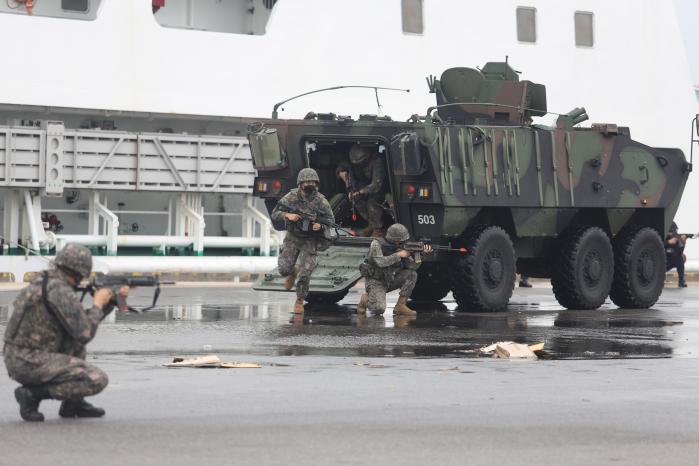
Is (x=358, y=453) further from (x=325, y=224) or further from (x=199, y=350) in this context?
(x=325, y=224)

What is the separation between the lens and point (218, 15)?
97.5 ft

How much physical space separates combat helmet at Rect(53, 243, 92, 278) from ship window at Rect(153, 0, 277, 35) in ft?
70.3

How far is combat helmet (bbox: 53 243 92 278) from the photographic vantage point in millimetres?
7930

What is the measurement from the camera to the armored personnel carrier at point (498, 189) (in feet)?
56.5

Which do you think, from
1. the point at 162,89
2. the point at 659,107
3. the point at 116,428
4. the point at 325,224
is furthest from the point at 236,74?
the point at 116,428

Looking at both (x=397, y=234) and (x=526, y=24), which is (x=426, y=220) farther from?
(x=526, y=24)

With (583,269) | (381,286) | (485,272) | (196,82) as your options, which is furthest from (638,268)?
(196,82)

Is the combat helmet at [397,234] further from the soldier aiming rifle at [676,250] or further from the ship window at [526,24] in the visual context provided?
the ship window at [526,24]

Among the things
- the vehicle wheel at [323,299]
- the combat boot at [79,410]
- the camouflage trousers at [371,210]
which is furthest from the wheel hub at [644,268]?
the combat boot at [79,410]

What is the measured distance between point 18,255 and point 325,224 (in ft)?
35.9

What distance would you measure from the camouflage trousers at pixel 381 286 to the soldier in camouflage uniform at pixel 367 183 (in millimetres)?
1432

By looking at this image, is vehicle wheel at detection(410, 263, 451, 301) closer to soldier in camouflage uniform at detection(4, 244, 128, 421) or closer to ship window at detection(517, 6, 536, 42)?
soldier in camouflage uniform at detection(4, 244, 128, 421)

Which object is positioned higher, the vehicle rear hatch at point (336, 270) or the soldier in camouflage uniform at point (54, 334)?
the vehicle rear hatch at point (336, 270)

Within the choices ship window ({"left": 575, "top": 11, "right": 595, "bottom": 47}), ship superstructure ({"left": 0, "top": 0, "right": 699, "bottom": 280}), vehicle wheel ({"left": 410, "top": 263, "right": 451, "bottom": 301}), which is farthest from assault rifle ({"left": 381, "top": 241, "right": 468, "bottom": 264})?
ship window ({"left": 575, "top": 11, "right": 595, "bottom": 47})
